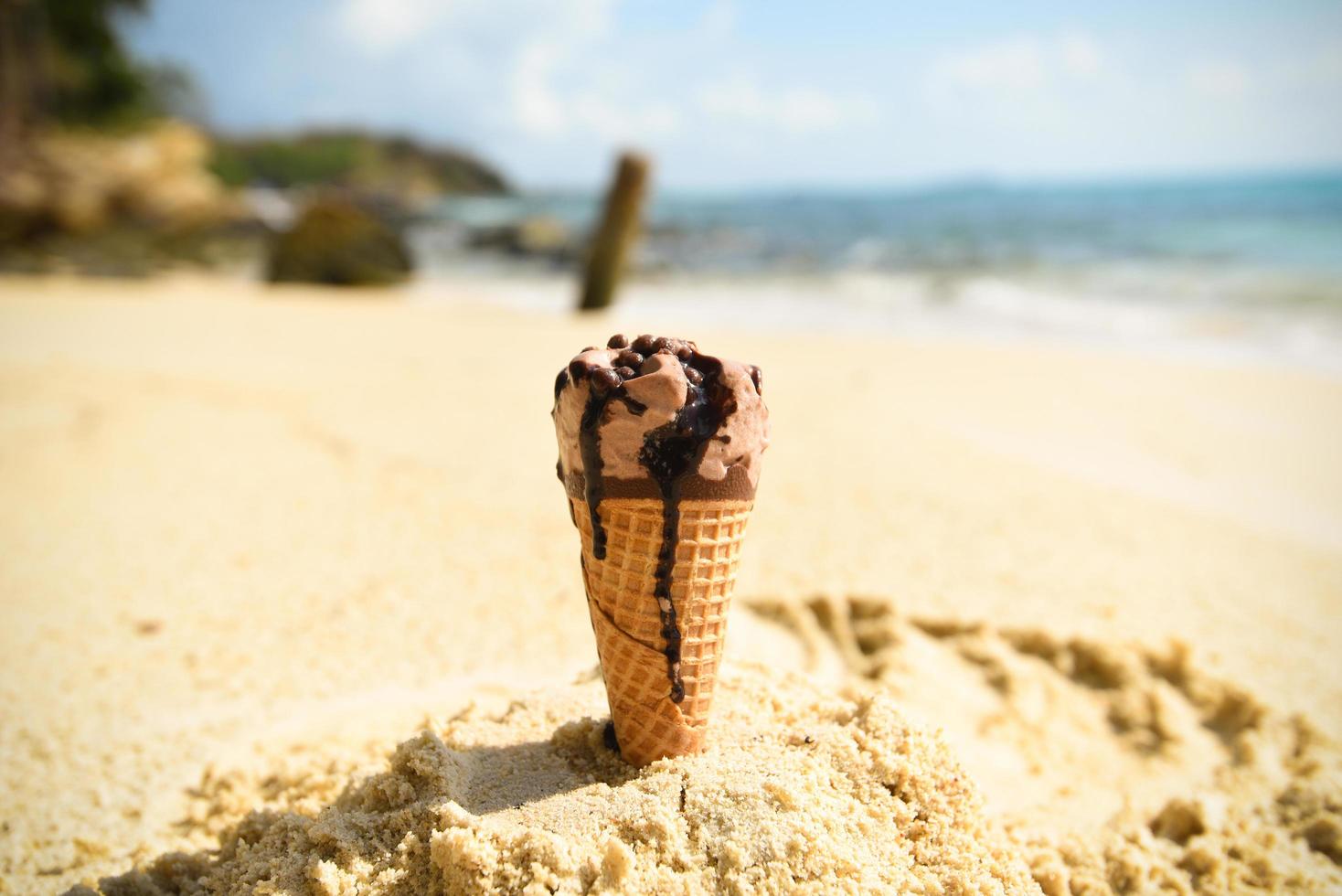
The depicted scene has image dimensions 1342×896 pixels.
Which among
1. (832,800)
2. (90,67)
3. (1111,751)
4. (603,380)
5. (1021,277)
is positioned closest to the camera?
(603,380)

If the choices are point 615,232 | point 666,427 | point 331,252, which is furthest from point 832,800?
point 331,252

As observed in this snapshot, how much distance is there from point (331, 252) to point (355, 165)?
5184 cm

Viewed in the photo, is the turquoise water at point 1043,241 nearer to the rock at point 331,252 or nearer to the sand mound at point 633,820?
the rock at point 331,252

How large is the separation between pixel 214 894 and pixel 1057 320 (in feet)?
39.3

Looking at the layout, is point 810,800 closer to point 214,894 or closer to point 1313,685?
point 214,894

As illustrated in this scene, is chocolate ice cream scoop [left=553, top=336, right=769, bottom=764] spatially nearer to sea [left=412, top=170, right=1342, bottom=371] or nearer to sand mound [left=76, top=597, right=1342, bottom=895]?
sand mound [left=76, top=597, right=1342, bottom=895]

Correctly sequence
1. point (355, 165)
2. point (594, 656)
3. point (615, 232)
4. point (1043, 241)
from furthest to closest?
point (355, 165) → point (1043, 241) → point (615, 232) → point (594, 656)

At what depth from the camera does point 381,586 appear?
3424 millimetres

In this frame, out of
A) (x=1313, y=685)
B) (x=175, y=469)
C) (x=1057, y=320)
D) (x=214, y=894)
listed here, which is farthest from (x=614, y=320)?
(x=214, y=894)

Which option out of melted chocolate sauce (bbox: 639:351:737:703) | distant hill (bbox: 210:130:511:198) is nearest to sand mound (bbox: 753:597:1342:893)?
melted chocolate sauce (bbox: 639:351:737:703)

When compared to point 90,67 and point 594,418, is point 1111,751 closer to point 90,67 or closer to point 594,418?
point 594,418

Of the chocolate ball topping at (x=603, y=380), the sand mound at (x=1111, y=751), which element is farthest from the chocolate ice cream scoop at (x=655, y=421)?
the sand mound at (x=1111, y=751)

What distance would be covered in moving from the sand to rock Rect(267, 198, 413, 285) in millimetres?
7235

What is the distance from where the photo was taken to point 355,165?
197 feet
